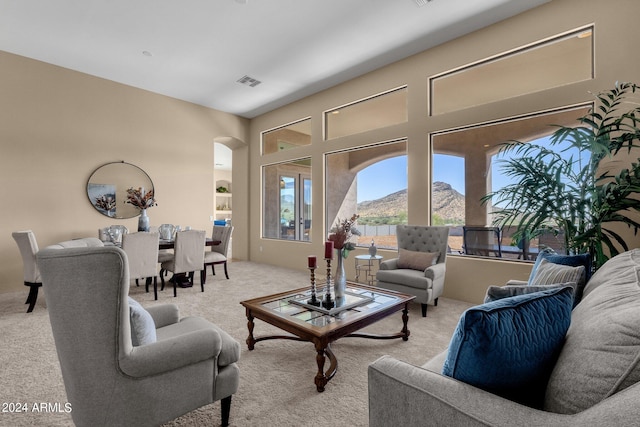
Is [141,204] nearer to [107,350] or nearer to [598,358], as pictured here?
[107,350]

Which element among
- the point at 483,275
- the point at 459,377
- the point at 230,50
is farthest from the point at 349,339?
the point at 230,50

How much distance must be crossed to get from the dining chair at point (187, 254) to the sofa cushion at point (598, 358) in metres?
4.44

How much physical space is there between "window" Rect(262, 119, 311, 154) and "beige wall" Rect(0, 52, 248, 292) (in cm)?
146

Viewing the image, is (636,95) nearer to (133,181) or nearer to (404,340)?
(404,340)

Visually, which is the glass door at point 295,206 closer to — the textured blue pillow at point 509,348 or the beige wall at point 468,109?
the beige wall at point 468,109

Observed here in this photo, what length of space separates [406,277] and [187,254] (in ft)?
10.3

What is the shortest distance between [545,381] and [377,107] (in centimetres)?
487

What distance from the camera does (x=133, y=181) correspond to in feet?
19.0

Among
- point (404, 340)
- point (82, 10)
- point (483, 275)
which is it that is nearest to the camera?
point (404, 340)

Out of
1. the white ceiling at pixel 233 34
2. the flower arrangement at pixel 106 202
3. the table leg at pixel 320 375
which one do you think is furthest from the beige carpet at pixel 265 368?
the white ceiling at pixel 233 34

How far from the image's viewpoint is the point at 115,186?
5598 mm

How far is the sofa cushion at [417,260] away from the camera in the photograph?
12.4 feet

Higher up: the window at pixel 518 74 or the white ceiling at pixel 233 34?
the white ceiling at pixel 233 34

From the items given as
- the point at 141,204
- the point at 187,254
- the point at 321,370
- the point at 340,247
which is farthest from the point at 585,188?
the point at 141,204
